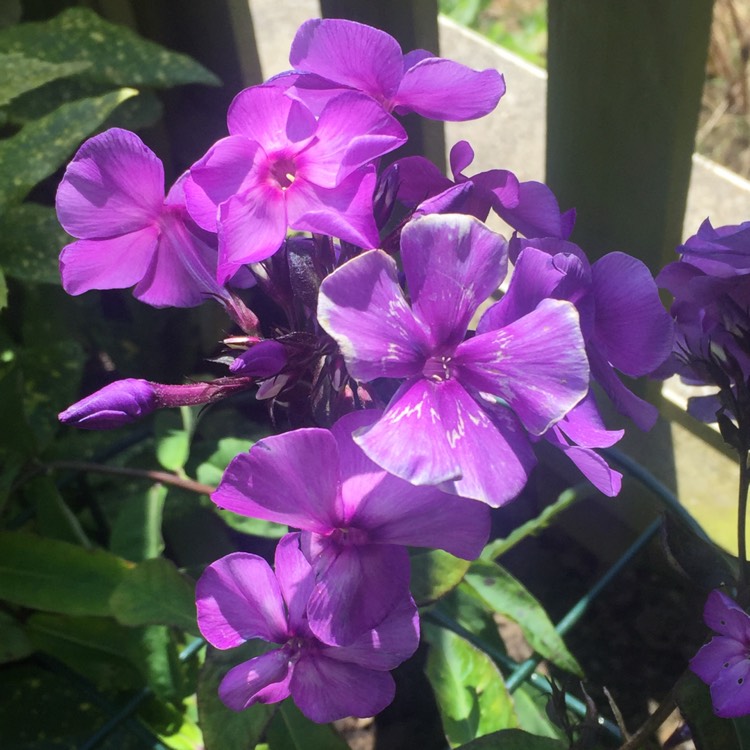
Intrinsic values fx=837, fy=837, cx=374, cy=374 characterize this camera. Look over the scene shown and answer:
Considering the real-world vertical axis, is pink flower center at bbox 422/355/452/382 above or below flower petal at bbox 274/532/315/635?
above

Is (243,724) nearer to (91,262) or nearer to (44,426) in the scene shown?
(91,262)

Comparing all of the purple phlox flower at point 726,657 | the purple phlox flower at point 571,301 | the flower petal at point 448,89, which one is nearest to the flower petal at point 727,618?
the purple phlox flower at point 726,657

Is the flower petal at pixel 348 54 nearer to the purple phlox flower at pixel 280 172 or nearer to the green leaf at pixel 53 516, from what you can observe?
the purple phlox flower at pixel 280 172

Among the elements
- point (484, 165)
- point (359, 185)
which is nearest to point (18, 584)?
point (359, 185)

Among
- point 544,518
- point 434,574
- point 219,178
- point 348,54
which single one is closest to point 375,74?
point 348,54

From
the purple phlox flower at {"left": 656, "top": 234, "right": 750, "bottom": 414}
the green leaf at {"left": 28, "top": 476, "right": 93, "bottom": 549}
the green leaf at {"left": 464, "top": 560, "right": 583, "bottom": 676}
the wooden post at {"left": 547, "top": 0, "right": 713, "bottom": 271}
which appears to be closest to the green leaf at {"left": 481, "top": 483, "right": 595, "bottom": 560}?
the green leaf at {"left": 464, "top": 560, "right": 583, "bottom": 676}

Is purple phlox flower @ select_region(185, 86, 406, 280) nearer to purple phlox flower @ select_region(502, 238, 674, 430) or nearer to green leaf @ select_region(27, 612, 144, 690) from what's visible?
purple phlox flower @ select_region(502, 238, 674, 430)

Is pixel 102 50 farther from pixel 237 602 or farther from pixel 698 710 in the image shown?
pixel 698 710
